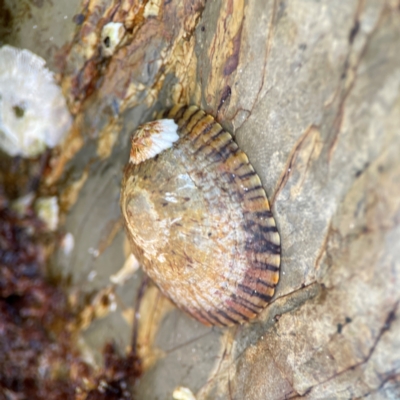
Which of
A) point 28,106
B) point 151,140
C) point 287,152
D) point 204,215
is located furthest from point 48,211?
point 287,152

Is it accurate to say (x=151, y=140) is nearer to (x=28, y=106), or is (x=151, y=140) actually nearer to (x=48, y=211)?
(x=28, y=106)

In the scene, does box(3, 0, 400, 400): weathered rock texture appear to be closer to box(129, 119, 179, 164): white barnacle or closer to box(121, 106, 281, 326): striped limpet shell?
box(121, 106, 281, 326): striped limpet shell

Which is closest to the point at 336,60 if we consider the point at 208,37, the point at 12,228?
the point at 208,37

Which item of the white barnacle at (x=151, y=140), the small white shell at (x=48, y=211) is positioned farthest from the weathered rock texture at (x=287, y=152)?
the small white shell at (x=48, y=211)

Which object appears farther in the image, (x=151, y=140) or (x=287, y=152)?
(x=151, y=140)

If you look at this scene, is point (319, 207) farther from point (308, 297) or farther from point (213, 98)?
point (213, 98)

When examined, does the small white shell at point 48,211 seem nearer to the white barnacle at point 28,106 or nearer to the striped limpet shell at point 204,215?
the white barnacle at point 28,106
